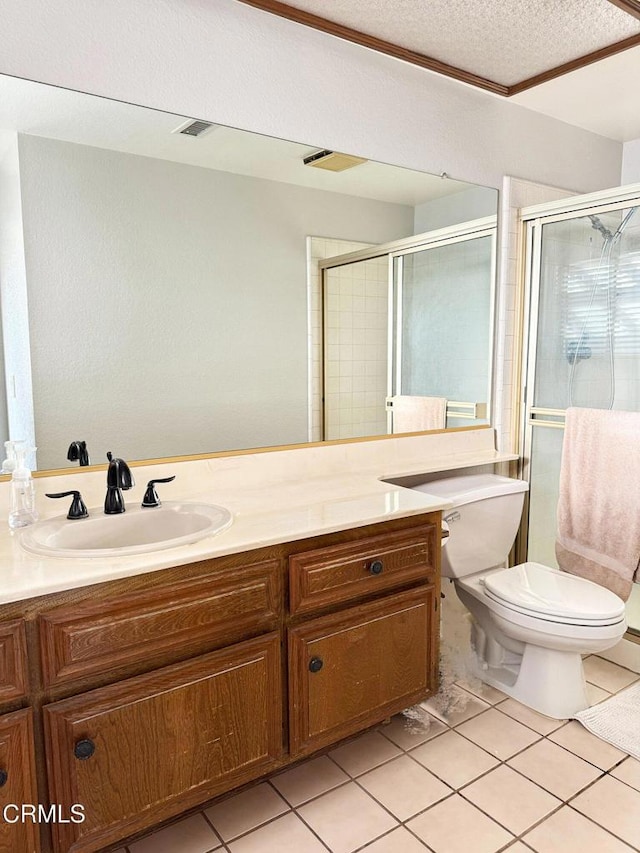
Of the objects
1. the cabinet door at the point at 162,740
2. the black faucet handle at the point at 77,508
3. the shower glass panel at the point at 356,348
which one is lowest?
the cabinet door at the point at 162,740

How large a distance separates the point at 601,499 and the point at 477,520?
1.86 ft

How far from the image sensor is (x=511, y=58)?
2328mm

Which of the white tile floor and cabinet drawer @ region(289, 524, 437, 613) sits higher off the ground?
cabinet drawer @ region(289, 524, 437, 613)

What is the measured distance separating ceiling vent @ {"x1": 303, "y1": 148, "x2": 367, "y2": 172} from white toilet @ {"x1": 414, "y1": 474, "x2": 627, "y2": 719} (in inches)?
47.9

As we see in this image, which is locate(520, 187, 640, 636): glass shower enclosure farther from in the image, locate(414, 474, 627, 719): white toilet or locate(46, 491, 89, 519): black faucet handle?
locate(46, 491, 89, 519): black faucet handle

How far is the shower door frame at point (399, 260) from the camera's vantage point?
2283 millimetres

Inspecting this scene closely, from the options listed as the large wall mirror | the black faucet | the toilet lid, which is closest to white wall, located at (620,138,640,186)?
the large wall mirror

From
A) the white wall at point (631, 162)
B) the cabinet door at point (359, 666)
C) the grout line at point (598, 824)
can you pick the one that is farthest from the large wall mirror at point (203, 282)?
the grout line at point (598, 824)

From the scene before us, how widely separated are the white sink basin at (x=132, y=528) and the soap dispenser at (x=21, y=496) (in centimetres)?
4

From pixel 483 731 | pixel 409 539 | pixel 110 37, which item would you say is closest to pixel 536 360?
pixel 409 539

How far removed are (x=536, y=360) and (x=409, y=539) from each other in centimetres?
136

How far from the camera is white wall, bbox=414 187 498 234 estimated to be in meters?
2.50

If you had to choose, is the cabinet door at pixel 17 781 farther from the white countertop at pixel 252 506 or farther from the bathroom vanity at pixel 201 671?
the white countertop at pixel 252 506

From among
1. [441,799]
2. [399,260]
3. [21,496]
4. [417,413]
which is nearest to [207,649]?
[21,496]
